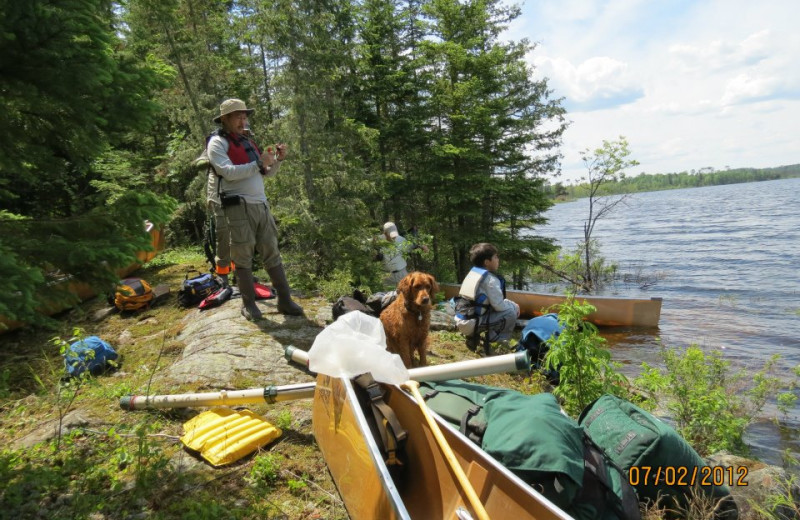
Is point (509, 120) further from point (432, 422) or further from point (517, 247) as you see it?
point (432, 422)

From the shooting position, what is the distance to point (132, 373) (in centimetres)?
439

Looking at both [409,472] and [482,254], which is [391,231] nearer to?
[482,254]

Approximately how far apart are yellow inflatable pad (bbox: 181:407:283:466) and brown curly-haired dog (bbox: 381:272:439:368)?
1684 mm

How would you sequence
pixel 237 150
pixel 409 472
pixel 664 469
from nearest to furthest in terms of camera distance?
1. pixel 409 472
2. pixel 664 469
3. pixel 237 150

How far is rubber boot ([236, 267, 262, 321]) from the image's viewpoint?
4.98 metres

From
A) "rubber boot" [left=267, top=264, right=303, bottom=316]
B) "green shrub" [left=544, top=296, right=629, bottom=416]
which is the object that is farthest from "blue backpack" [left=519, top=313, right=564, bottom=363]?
"rubber boot" [left=267, top=264, right=303, bottom=316]

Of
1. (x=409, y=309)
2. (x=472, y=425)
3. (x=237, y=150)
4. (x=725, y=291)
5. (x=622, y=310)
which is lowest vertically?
(x=725, y=291)

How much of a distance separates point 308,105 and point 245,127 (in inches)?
143

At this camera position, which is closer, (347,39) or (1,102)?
(1,102)

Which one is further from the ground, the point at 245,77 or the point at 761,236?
the point at 245,77

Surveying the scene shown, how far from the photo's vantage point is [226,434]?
2.92 m

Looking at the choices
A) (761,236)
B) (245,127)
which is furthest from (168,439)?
(761,236)

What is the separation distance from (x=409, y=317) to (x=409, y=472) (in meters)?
2.06
